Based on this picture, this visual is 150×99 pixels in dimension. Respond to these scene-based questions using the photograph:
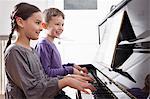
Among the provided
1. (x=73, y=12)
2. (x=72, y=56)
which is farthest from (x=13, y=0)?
(x=72, y=56)

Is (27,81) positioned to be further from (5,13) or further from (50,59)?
(5,13)

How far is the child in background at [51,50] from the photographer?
1583 mm

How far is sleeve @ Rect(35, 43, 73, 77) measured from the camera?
1.56 m

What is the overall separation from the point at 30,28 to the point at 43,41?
371 mm

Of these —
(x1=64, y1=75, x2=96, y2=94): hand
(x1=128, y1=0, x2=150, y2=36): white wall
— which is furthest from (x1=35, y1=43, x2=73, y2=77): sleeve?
(x1=128, y1=0, x2=150, y2=36): white wall

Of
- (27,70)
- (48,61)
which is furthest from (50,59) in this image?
(27,70)

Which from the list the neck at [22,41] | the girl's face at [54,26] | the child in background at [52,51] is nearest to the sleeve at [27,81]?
the neck at [22,41]

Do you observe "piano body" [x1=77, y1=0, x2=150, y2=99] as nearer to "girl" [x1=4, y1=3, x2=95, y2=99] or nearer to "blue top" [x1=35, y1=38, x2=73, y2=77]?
Answer: "girl" [x1=4, y1=3, x2=95, y2=99]

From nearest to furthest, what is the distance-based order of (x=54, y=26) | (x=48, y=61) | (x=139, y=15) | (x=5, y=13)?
(x=139, y=15), (x=48, y=61), (x=54, y=26), (x=5, y=13)

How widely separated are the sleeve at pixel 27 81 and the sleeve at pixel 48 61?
0.38 m

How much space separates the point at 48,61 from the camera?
1.60 meters

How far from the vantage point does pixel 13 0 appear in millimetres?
3580

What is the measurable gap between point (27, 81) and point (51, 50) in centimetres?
53

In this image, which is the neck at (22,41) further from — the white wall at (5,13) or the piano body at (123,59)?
the white wall at (5,13)
